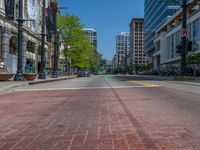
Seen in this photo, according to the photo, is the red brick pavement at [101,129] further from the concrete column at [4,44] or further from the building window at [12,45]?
the building window at [12,45]

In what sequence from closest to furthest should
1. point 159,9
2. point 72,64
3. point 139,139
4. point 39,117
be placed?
point 139,139 < point 39,117 < point 72,64 < point 159,9

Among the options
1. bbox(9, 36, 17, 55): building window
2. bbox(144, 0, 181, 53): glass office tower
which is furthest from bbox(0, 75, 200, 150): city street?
bbox(144, 0, 181, 53): glass office tower

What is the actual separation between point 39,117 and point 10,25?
35.4 m

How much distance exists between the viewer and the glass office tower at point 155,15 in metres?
124

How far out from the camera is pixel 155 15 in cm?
14838

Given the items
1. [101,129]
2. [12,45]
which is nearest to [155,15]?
[12,45]

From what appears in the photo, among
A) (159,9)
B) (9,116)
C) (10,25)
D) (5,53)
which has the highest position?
(159,9)

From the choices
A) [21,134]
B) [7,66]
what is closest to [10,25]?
[7,66]

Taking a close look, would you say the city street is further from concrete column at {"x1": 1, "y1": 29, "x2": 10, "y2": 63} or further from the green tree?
the green tree

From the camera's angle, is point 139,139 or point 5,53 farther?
point 5,53

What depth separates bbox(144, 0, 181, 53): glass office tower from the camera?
123625 mm

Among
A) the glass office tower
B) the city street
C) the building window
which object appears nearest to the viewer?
the city street

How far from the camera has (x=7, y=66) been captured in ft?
124

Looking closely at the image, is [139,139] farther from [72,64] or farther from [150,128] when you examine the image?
[72,64]
